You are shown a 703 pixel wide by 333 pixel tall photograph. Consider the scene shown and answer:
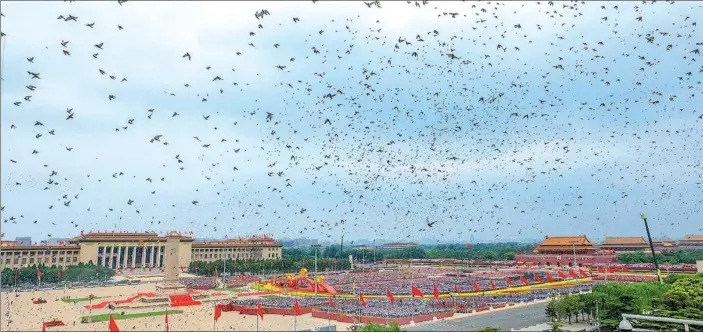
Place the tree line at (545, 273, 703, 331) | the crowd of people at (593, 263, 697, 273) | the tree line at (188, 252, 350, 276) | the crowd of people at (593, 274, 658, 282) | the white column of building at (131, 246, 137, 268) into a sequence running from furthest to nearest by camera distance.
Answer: the white column of building at (131, 246, 137, 268), the tree line at (188, 252, 350, 276), the crowd of people at (593, 263, 697, 273), the crowd of people at (593, 274, 658, 282), the tree line at (545, 273, 703, 331)

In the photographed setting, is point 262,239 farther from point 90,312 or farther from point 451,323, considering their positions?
point 451,323

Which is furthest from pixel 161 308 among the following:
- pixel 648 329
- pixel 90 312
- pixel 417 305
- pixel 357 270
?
pixel 357 270

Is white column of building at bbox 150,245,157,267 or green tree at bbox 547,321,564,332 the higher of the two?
white column of building at bbox 150,245,157,267

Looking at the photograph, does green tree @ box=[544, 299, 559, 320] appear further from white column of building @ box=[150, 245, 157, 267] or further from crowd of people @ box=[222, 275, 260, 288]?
white column of building @ box=[150, 245, 157, 267]

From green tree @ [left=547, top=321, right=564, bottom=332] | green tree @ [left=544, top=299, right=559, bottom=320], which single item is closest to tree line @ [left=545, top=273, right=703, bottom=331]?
green tree @ [left=544, top=299, right=559, bottom=320]

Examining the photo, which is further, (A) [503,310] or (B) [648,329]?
(A) [503,310]
